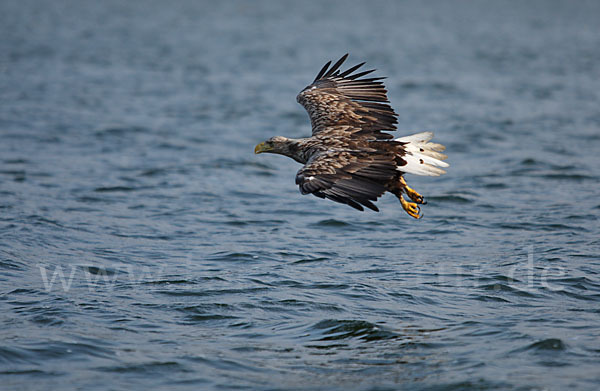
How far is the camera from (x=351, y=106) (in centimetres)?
916

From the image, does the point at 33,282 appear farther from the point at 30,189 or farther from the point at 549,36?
the point at 549,36

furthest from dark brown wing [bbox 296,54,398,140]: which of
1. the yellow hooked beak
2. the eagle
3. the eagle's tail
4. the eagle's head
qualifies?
the yellow hooked beak

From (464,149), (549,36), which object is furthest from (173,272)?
(549,36)

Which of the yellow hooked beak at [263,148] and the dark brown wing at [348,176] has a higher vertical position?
the yellow hooked beak at [263,148]

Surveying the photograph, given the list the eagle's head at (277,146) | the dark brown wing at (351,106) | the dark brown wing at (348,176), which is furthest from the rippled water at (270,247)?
the dark brown wing at (351,106)

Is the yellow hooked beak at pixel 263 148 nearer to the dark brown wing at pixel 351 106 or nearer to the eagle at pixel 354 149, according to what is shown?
the eagle at pixel 354 149

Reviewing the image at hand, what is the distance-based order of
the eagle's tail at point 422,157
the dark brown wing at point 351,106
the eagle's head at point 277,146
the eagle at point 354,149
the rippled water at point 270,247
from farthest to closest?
the dark brown wing at point 351,106
the eagle's head at point 277,146
the eagle's tail at point 422,157
the eagle at point 354,149
the rippled water at point 270,247

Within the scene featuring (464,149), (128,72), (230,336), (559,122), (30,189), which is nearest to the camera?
(230,336)

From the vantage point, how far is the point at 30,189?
38.7 feet

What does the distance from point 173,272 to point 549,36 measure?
33416mm

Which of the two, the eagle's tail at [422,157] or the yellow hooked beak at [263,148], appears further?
the yellow hooked beak at [263,148]

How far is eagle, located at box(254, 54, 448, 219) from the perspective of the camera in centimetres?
726

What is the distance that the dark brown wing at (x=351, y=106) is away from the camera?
350 inches

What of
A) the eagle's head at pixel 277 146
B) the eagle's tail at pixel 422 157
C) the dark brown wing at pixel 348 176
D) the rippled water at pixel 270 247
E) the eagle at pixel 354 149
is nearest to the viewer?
the rippled water at pixel 270 247
